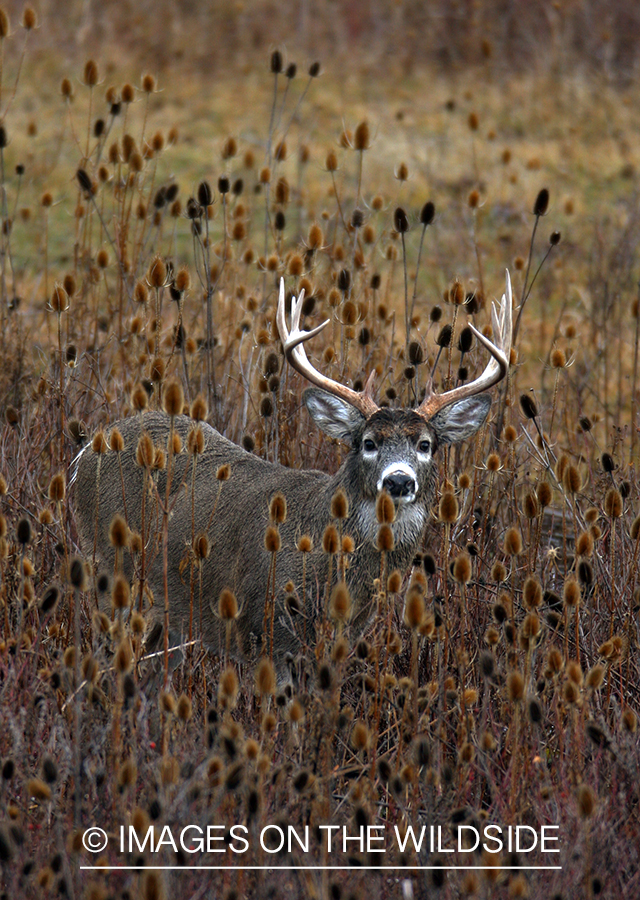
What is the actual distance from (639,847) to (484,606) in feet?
4.33

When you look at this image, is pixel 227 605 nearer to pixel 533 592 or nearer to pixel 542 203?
pixel 533 592

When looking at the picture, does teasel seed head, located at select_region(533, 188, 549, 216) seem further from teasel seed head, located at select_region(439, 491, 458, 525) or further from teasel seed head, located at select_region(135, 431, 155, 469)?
teasel seed head, located at select_region(135, 431, 155, 469)

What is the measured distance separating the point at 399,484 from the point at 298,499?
0.76 meters

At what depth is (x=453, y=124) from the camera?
Answer: 16.7m

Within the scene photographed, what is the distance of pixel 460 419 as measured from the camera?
17.2 feet

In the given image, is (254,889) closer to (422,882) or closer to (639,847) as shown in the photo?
(422,882)

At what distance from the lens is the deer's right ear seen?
518cm

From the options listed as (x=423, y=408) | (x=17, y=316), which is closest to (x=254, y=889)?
(x=423, y=408)

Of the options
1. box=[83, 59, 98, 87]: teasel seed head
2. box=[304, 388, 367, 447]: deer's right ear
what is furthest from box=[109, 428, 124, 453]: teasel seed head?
box=[83, 59, 98, 87]: teasel seed head

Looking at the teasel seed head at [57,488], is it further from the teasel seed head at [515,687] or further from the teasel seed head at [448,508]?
the teasel seed head at [515,687]

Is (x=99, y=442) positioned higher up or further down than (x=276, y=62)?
further down

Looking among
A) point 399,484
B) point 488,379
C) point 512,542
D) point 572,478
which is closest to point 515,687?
point 512,542

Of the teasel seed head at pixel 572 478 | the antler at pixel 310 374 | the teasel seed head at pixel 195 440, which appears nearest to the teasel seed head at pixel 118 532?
the teasel seed head at pixel 195 440

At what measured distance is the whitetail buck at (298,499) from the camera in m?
4.89
